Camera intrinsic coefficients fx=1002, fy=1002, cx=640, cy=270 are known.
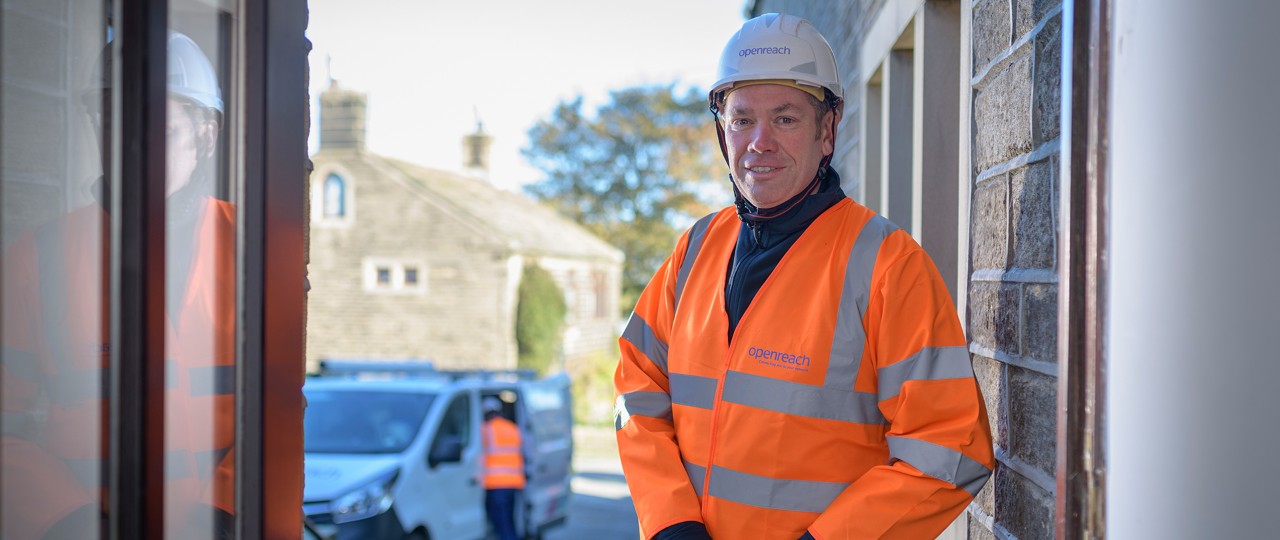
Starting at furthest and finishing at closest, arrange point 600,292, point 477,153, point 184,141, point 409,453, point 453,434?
point 477,153, point 600,292, point 453,434, point 409,453, point 184,141

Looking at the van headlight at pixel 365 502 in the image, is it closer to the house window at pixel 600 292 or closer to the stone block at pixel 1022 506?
the stone block at pixel 1022 506

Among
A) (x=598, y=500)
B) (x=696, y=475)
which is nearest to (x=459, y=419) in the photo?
(x=696, y=475)

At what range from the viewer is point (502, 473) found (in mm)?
9422

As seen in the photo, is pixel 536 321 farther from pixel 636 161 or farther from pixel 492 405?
pixel 492 405

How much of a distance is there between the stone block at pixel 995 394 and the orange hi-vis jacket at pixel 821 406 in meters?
0.28

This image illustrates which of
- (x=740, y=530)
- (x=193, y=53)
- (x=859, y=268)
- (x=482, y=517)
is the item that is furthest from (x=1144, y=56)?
(x=482, y=517)

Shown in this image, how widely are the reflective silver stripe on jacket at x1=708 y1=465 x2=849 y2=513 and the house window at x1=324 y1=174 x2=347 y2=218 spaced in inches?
1167

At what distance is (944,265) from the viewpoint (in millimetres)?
3090

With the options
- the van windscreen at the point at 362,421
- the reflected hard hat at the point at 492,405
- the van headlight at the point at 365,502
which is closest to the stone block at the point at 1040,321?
the van headlight at the point at 365,502

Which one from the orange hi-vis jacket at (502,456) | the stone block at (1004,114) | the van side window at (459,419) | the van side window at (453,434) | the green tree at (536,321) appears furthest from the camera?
the green tree at (536,321)

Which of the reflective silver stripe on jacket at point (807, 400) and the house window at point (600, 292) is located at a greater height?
the reflective silver stripe on jacket at point (807, 400)

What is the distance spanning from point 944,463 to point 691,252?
86 cm

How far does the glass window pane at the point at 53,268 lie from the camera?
57.4 inches

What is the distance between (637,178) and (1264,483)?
41299 millimetres
